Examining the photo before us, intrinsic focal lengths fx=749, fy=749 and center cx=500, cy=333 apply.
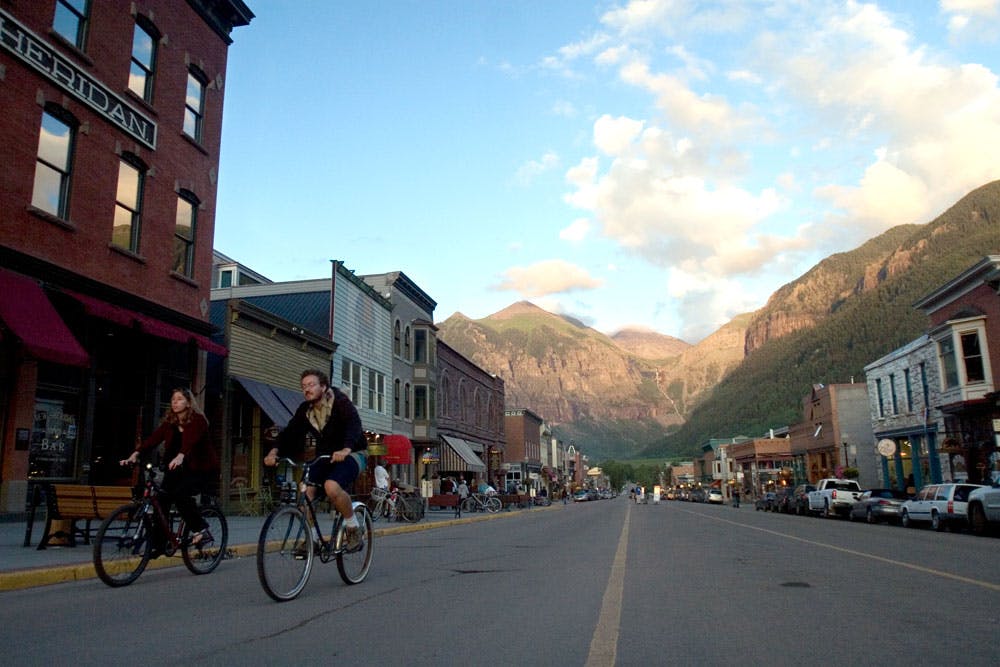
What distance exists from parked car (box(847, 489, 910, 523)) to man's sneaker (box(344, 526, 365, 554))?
23.8 m

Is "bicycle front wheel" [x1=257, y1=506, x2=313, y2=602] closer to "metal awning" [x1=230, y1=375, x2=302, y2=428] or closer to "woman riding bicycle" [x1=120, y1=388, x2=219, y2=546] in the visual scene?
"woman riding bicycle" [x1=120, y1=388, x2=219, y2=546]

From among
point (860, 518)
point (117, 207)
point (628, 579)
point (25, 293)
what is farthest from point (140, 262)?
point (860, 518)

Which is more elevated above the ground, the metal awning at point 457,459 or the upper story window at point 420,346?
the upper story window at point 420,346

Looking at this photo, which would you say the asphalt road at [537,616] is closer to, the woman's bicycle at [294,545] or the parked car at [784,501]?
the woman's bicycle at [294,545]

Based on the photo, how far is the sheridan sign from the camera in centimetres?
1469

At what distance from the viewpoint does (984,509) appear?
18.6 metres

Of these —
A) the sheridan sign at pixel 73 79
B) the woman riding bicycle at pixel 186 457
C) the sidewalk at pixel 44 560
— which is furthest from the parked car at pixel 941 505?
the sheridan sign at pixel 73 79

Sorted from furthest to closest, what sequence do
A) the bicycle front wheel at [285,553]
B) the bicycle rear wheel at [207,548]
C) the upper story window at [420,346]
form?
the upper story window at [420,346] → the bicycle rear wheel at [207,548] → the bicycle front wheel at [285,553]

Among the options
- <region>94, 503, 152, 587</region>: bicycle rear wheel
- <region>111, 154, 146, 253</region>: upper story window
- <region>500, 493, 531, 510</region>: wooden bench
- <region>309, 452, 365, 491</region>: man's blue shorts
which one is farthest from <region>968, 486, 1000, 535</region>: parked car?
<region>500, 493, 531, 510</region>: wooden bench

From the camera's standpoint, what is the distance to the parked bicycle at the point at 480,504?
33.8 metres

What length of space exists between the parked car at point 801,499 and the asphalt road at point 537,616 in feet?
87.3

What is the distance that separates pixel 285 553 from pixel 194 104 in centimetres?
1846

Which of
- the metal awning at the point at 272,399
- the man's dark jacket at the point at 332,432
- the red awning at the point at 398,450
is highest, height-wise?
the metal awning at the point at 272,399

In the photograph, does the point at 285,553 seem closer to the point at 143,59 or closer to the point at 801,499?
the point at 143,59
